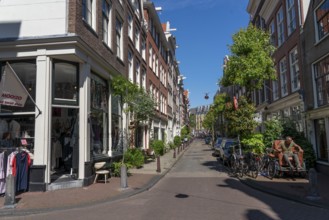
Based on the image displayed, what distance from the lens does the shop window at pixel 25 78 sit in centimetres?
1113

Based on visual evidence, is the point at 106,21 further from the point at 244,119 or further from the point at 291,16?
the point at 291,16

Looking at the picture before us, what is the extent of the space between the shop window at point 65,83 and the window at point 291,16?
12.6 meters

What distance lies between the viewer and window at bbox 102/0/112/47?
15102mm

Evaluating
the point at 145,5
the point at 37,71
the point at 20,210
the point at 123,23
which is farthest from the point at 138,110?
the point at 145,5

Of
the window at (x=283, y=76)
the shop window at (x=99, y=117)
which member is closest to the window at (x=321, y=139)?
the window at (x=283, y=76)

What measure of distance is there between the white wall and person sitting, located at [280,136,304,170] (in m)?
9.40

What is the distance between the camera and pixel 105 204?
8906 millimetres

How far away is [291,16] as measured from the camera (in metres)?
19.0

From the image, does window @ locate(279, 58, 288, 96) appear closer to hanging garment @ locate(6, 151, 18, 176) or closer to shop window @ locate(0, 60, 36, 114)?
shop window @ locate(0, 60, 36, 114)

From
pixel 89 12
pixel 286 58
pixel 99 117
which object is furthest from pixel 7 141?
pixel 286 58

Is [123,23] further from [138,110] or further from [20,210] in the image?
[20,210]

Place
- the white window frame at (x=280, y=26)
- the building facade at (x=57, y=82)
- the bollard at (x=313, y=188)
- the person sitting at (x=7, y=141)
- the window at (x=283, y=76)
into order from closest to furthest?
the bollard at (x=313, y=188) < the building facade at (x=57, y=82) < the person sitting at (x=7, y=141) < the window at (x=283, y=76) < the white window frame at (x=280, y=26)

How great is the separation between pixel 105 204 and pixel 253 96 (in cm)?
2516

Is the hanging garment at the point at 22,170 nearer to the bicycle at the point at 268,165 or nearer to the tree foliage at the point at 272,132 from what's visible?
the bicycle at the point at 268,165
